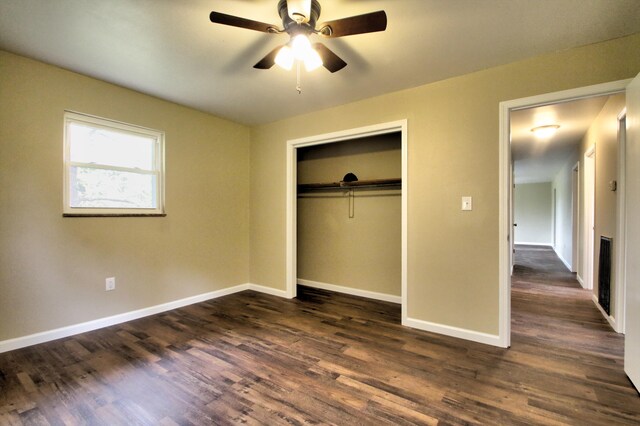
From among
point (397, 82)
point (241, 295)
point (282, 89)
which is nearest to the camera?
point (397, 82)

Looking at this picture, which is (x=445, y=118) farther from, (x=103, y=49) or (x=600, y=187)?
(x=103, y=49)

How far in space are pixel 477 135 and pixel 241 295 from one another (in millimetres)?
3460

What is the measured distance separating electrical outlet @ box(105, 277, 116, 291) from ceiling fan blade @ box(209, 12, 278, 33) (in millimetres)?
2694

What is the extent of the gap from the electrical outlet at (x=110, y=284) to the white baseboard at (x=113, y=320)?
29 cm

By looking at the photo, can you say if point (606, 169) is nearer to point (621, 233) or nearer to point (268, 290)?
point (621, 233)

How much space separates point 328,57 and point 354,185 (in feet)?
7.26

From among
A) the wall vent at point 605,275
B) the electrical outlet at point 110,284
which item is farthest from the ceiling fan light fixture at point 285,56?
the wall vent at point 605,275

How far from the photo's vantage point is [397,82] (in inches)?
115

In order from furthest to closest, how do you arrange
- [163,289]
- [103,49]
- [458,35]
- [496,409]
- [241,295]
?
[241,295] < [163,289] < [103,49] < [458,35] < [496,409]

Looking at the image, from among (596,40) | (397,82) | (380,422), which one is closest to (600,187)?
(596,40)

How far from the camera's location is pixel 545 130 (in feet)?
14.4

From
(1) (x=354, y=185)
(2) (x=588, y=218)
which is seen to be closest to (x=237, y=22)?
(1) (x=354, y=185)

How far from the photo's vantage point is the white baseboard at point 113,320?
2484mm

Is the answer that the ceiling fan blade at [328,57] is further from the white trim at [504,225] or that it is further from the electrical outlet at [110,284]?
the electrical outlet at [110,284]
